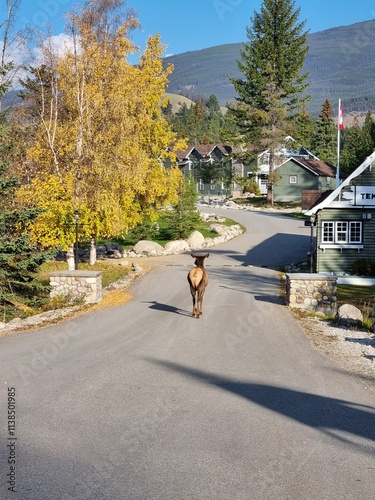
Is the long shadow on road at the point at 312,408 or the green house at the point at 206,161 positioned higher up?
the green house at the point at 206,161

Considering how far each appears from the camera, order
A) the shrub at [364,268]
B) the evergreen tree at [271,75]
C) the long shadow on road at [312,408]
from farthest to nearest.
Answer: the evergreen tree at [271,75] → the shrub at [364,268] → the long shadow on road at [312,408]

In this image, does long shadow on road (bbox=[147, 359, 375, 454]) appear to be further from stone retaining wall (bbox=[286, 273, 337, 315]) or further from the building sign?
the building sign

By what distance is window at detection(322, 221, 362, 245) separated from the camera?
27531mm

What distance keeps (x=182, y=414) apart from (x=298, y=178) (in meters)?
61.7

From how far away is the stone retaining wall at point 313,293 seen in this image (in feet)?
57.0

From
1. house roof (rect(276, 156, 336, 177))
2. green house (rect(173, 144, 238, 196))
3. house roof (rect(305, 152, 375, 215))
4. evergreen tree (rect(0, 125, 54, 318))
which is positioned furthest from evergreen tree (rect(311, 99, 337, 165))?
evergreen tree (rect(0, 125, 54, 318))

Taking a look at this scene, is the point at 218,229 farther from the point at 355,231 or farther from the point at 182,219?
the point at 355,231

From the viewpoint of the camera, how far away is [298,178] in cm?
6706

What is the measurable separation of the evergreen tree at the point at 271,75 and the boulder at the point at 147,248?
1073 inches

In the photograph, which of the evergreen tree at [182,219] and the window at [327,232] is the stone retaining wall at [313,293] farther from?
the evergreen tree at [182,219]

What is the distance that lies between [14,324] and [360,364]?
9.12 metres

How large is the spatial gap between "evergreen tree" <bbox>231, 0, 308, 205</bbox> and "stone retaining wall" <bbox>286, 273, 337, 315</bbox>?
43.2 metres

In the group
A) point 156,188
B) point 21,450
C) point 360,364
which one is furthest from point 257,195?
point 21,450

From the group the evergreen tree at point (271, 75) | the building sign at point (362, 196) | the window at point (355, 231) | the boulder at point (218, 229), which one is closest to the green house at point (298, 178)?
the evergreen tree at point (271, 75)
